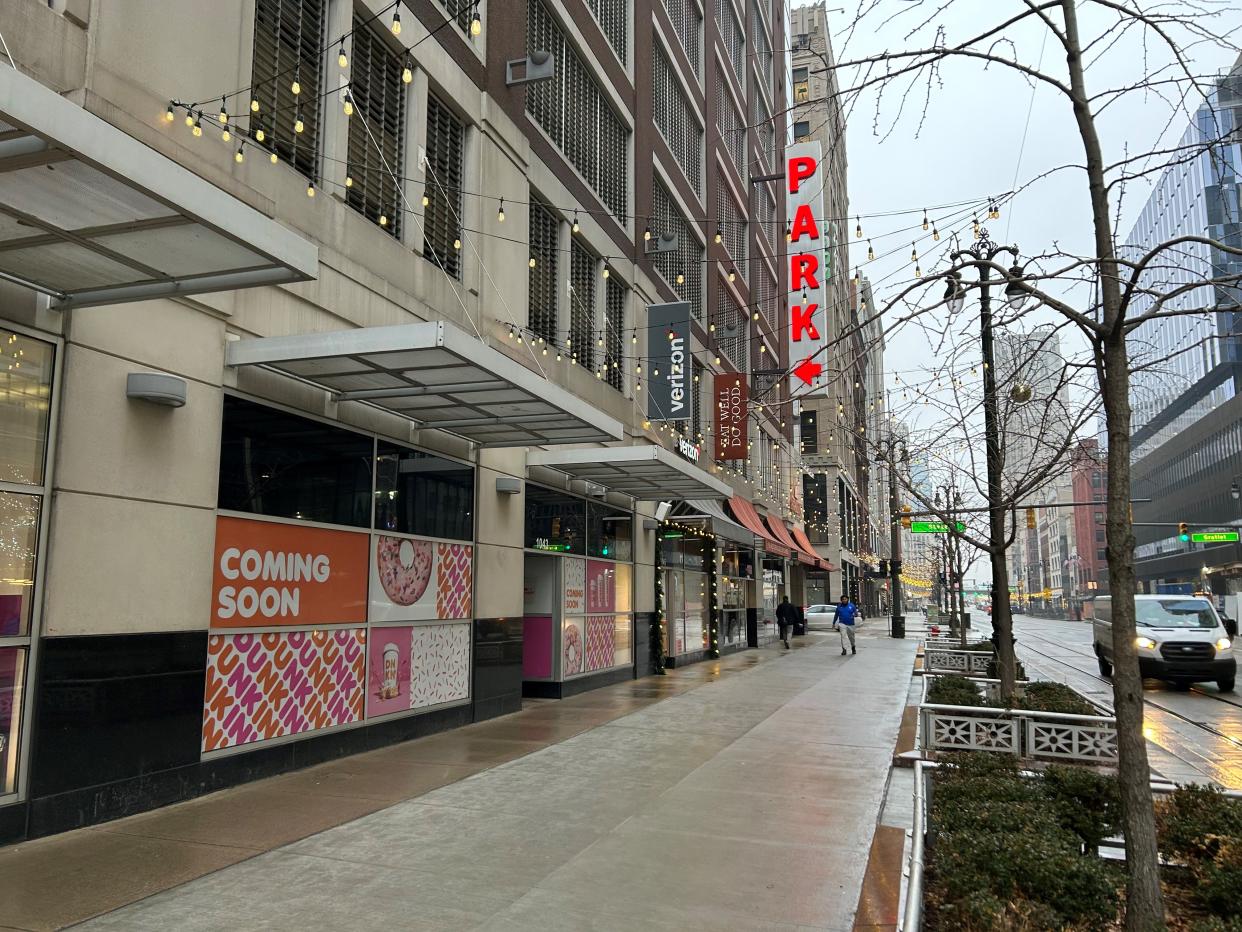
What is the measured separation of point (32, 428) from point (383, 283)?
4862mm

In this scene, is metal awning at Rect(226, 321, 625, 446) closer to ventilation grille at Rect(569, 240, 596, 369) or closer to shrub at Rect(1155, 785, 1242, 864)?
ventilation grille at Rect(569, 240, 596, 369)

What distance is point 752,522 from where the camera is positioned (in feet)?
89.3

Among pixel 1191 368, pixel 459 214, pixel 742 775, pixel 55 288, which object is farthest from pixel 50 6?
pixel 1191 368

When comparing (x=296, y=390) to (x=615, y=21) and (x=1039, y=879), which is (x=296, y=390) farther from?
(x=615, y=21)

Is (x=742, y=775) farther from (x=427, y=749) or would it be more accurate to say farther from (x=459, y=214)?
(x=459, y=214)

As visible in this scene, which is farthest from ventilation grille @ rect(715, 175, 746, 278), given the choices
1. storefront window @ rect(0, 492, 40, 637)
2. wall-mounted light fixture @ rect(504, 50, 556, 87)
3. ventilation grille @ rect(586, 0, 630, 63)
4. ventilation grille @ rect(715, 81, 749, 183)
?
storefront window @ rect(0, 492, 40, 637)

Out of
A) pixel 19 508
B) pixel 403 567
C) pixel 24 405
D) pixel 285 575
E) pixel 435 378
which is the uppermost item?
pixel 435 378

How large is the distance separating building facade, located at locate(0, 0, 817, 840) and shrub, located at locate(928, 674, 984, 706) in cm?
544

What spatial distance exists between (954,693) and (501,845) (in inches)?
287

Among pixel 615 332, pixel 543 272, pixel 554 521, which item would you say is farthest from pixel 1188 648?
pixel 543 272

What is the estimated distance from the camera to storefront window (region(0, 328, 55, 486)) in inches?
255

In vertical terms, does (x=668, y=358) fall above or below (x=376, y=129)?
below

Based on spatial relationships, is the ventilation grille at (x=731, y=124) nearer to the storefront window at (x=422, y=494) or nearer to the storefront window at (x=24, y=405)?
the storefront window at (x=422, y=494)

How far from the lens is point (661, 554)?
21.2 metres
